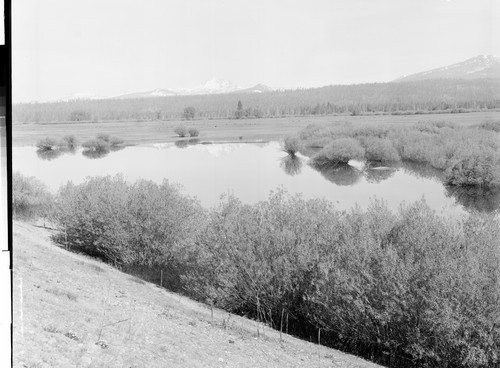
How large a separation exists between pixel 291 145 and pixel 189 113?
2.53ft

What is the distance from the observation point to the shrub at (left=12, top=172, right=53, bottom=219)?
474 centimetres

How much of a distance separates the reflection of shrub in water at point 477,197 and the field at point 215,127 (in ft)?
1.38

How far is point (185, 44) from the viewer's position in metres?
3.75

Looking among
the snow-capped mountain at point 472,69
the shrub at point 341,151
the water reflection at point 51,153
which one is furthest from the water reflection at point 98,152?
the snow-capped mountain at point 472,69

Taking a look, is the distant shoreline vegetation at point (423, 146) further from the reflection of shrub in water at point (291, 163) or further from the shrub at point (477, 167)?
the reflection of shrub in water at point (291, 163)

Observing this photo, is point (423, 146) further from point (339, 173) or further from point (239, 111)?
point (239, 111)

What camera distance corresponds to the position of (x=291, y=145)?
12.0ft

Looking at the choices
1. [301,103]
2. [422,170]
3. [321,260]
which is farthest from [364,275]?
[301,103]

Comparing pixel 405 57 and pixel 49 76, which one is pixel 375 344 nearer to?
pixel 405 57

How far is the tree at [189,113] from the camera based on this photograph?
152 inches

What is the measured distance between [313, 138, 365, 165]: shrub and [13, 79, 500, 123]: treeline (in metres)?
0.23

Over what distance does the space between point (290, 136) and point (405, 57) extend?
2.85 ft

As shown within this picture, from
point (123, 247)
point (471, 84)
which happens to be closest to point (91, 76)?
point (123, 247)

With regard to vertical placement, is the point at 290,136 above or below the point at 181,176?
above
